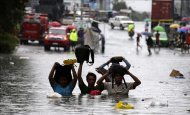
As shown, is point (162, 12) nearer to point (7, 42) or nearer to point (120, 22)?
point (120, 22)

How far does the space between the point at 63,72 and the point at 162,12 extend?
64.7 m

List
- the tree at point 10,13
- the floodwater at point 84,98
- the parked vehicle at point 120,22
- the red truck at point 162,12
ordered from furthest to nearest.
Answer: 1. the parked vehicle at point 120,22
2. the red truck at point 162,12
3. the tree at point 10,13
4. the floodwater at point 84,98

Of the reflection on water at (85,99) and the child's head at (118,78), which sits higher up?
the child's head at (118,78)

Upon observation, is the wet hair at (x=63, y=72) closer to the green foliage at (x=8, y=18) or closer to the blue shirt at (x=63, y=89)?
the blue shirt at (x=63, y=89)

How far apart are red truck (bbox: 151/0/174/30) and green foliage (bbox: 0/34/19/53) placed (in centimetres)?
3803

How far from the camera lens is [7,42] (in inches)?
1873

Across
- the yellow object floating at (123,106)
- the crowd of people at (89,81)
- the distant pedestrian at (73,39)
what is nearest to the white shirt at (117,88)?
the crowd of people at (89,81)

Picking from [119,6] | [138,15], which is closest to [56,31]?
[138,15]

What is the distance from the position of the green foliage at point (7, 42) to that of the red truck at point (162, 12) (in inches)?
1497

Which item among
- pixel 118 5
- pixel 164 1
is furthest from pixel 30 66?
pixel 118 5

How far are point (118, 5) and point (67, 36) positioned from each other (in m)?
102

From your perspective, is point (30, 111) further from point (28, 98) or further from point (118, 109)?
point (28, 98)

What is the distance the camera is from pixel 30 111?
17562mm

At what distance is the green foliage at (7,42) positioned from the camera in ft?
155
